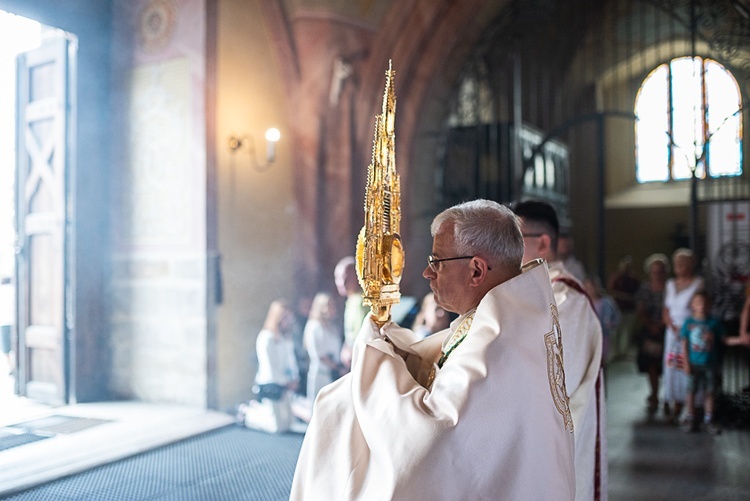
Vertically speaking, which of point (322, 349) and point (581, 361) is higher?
point (581, 361)

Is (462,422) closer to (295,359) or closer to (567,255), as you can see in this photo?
(295,359)

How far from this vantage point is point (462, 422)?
153 cm

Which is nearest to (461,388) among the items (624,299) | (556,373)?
(556,373)

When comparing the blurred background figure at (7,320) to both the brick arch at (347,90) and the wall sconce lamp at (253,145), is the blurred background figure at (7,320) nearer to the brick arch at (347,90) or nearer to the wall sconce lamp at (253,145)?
the wall sconce lamp at (253,145)

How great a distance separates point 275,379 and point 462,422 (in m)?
3.95

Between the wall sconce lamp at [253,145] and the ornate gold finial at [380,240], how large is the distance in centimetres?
432

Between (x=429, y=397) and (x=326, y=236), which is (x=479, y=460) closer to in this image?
(x=429, y=397)

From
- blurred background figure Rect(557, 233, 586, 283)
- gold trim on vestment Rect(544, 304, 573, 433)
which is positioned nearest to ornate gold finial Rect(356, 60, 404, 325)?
gold trim on vestment Rect(544, 304, 573, 433)

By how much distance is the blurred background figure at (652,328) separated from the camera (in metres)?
6.38

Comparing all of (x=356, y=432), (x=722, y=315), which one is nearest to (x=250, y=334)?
(x=722, y=315)

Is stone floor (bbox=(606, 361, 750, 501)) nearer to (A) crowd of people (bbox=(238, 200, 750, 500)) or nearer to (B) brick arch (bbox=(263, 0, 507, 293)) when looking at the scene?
(A) crowd of people (bbox=(238, 200, 750, 500))

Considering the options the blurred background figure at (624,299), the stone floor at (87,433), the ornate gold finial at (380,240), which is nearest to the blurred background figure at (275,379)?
the stone floor at (87,433)

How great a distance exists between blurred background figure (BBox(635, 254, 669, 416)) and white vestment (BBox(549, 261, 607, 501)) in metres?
3.96

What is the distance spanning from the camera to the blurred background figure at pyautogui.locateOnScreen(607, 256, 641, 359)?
9289 mm
